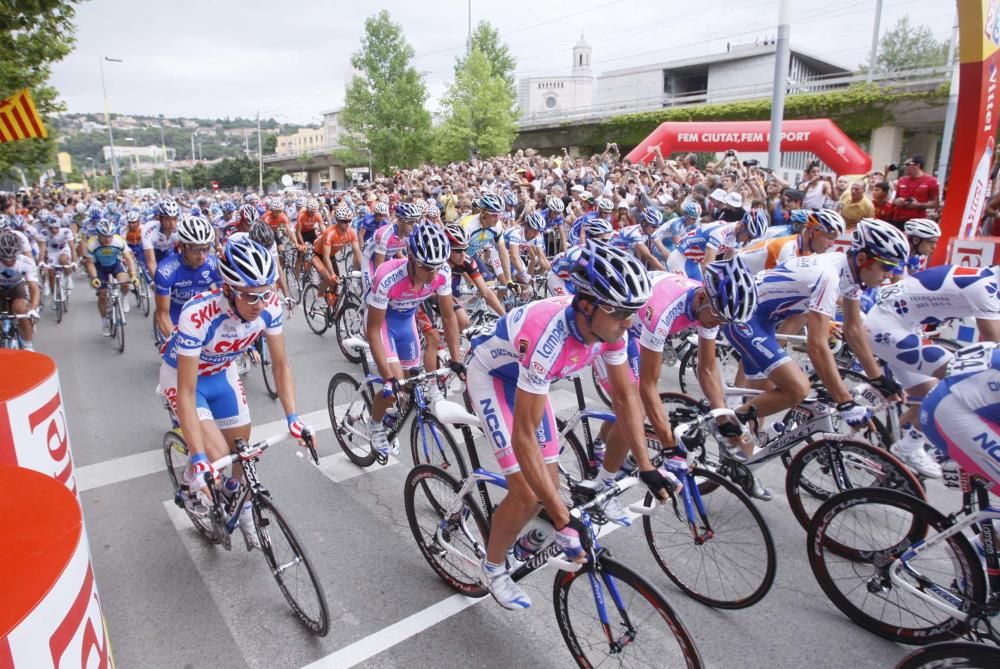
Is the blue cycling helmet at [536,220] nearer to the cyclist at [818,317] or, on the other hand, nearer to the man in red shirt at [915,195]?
the cyclist at [818,317]

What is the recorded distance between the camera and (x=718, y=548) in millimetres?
3596

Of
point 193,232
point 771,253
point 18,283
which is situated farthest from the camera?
point 18,283

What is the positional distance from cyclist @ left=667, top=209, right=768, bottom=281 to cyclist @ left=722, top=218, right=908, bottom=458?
3.27m

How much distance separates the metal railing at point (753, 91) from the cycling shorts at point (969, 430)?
107 feet

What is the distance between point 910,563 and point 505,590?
2237 millimetres

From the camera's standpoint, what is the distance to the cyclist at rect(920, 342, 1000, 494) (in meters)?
2.90

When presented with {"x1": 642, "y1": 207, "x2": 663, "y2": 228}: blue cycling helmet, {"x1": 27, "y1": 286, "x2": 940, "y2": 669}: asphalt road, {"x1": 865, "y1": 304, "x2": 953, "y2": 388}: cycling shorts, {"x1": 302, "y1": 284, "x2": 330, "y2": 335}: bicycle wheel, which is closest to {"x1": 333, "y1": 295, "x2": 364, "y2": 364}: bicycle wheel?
{"x1": 302, "y1": 284, "x2": 330, "y2": 335}: bicycle wheel

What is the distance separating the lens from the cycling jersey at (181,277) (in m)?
6.91

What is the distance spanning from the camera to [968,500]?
316 cm

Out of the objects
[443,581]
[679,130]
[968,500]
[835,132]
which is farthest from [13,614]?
[679,130]

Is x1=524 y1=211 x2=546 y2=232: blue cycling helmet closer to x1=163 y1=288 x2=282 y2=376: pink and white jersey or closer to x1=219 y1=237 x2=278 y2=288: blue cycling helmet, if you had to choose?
x1=163 y1=288 x2=282 y2=376: pink and white jersey

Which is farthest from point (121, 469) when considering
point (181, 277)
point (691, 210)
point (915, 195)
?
point (915, 195)

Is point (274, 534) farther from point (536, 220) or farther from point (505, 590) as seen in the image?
point (536, 220)

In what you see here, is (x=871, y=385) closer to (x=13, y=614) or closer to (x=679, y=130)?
(x=13, y=614)
